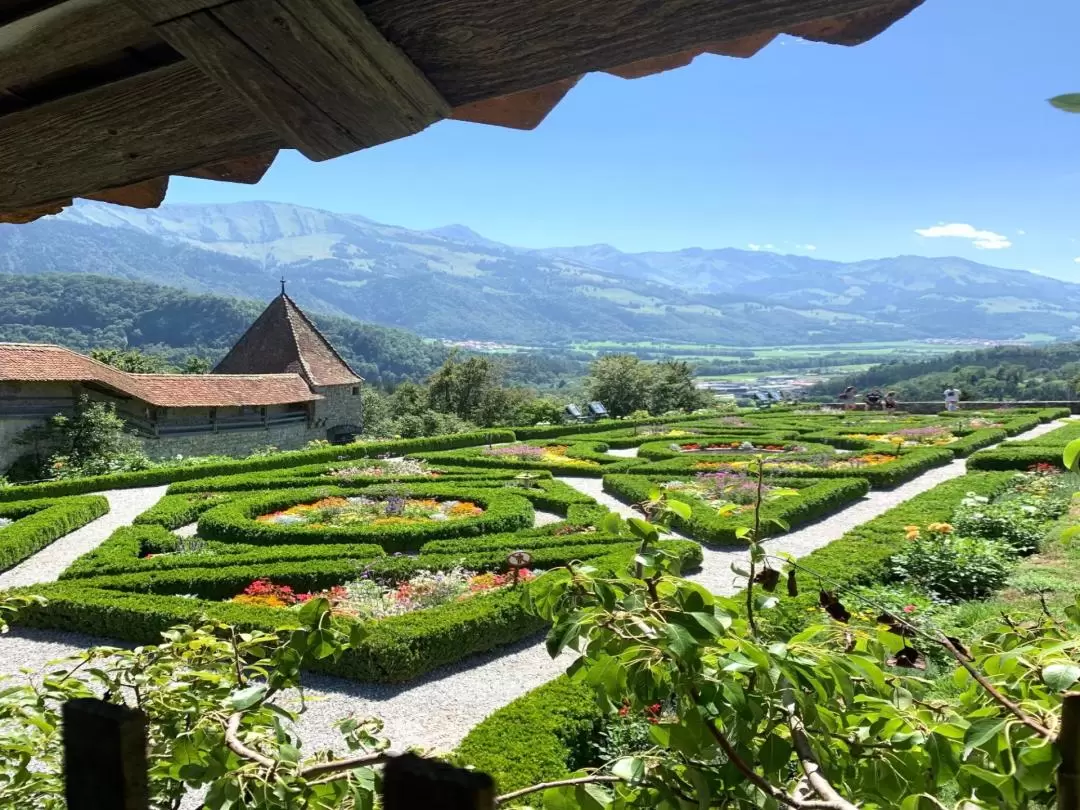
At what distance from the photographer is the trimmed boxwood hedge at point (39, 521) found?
9.44 m

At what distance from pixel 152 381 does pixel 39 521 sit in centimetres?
1019

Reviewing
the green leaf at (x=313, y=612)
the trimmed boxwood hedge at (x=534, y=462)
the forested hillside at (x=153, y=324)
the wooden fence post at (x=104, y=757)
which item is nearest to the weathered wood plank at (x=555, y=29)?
the wooden fence post at (x=104, y=757)

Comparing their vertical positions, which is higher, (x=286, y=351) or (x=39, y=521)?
(x=286, y=351)

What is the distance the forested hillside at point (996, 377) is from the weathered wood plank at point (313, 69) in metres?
36.2

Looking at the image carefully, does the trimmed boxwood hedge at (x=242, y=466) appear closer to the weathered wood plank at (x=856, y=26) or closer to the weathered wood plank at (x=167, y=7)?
the weathered wood plank at (x=167, y=7)

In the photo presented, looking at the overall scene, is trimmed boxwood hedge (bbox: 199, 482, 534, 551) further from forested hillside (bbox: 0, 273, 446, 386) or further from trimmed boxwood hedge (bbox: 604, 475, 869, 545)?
forested hillside (bbox: 0, 273, 446, 386)

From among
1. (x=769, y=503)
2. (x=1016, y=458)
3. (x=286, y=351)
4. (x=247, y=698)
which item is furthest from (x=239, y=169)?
(x=286, y=351)

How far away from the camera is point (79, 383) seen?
18500 millimetres

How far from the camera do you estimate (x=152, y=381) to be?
19891 mm

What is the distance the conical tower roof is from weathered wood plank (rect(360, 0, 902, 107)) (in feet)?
85.5

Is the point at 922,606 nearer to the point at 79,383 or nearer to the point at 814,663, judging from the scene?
the point at 814,663

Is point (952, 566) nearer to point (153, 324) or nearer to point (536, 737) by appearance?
point (536, 737)

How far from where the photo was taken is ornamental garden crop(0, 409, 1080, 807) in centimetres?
457

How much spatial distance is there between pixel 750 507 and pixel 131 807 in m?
11.0
